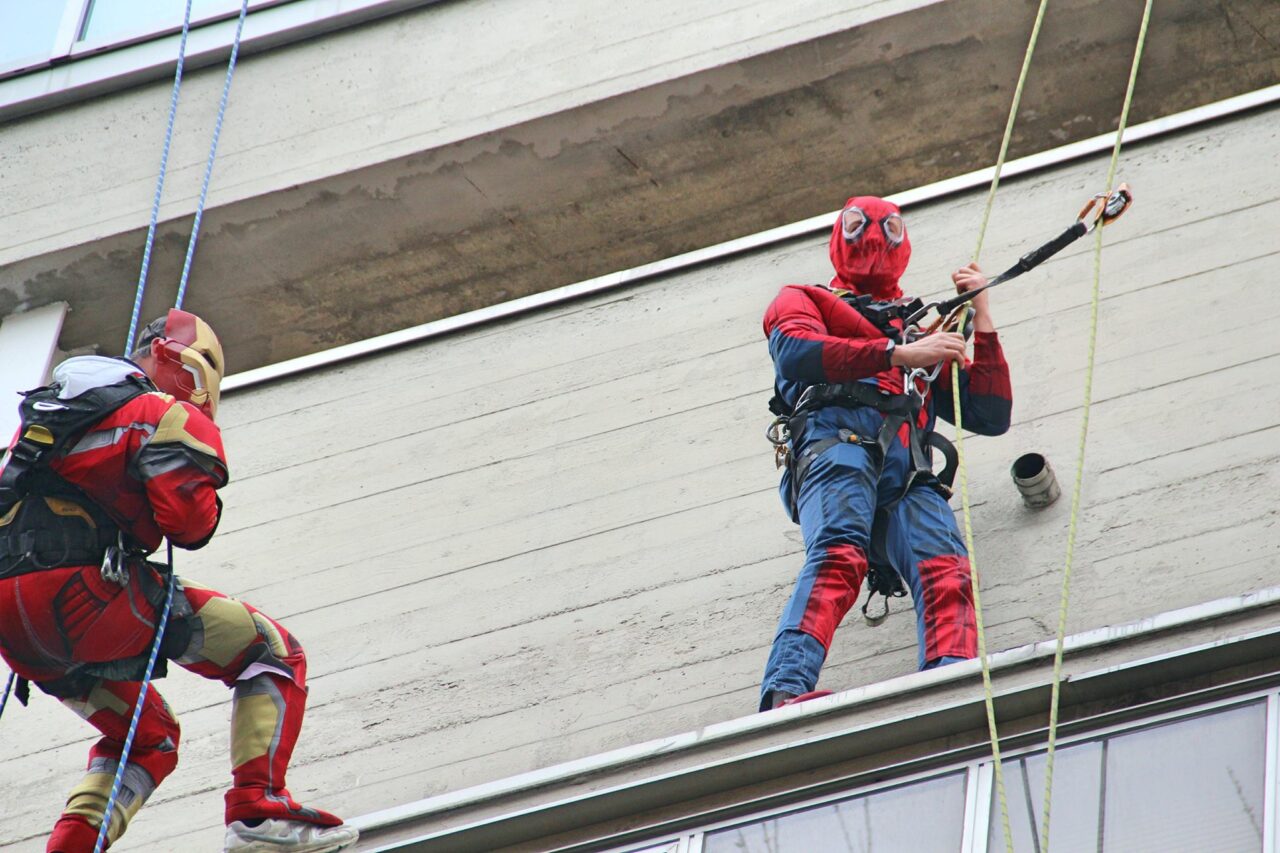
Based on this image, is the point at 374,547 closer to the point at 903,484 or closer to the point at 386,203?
the point at 386,203

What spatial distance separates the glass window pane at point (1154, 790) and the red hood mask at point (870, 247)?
1809 millimetres

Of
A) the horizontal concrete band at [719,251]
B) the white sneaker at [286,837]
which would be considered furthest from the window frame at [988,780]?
the horizontal concrete band at [719,251]

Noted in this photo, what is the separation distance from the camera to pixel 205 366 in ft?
17.6

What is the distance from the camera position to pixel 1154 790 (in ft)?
14.1

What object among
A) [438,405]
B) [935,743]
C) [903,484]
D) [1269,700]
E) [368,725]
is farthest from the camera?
[438,405]

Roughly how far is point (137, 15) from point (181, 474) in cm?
451

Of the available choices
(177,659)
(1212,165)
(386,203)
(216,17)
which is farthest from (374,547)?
(1212,165)

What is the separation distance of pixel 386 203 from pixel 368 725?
2517 mm

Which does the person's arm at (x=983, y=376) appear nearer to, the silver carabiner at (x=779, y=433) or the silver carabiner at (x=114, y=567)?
the silver carabiner at (x=779, y=433)

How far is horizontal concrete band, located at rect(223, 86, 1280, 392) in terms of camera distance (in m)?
7.36

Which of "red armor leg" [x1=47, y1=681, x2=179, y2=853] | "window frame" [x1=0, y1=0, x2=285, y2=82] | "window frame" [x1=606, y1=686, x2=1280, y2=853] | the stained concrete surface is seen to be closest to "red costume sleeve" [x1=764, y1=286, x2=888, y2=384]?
"window frame" [x1=606, y1=686, x2=1280, y2=853]

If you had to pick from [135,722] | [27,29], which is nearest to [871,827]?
[135,722]

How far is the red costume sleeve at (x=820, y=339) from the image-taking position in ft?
17.8

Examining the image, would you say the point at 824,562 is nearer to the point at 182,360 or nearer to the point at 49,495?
the point at 182,360
